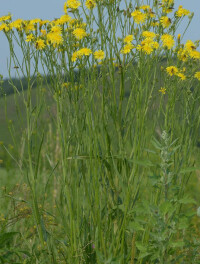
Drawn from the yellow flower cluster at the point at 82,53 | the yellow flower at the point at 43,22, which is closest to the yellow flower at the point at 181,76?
the yellow flower cluster at the point at 82,53

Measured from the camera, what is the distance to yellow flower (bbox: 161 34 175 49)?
6.88 feet

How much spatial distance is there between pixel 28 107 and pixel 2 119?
9.23m

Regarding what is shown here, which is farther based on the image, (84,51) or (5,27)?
(5,27)

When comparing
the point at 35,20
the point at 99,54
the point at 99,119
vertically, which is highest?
the point at 35,20

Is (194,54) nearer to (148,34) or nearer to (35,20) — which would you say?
(148,34)

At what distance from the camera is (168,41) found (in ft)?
6.91

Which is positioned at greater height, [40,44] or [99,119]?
[40,44]

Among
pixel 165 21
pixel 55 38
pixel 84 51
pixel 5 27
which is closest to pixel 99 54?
pixel 84 51

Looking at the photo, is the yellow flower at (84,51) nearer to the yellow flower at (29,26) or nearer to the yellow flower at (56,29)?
the yellow flower at (56,29)

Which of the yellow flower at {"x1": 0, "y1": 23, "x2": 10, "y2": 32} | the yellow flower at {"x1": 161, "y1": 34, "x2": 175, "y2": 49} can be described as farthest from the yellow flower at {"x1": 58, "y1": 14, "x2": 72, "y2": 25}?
the yellow flower at {"x1": 161, "y1": 34, "x2": 175, "y2": 49}

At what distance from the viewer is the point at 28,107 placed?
2.17 metres

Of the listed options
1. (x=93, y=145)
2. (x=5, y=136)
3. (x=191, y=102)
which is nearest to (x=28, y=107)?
(x=93, y=145)

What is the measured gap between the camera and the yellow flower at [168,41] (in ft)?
6.88

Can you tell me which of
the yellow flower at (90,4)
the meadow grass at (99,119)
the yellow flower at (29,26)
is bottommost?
the meadow grass at (99,119)
